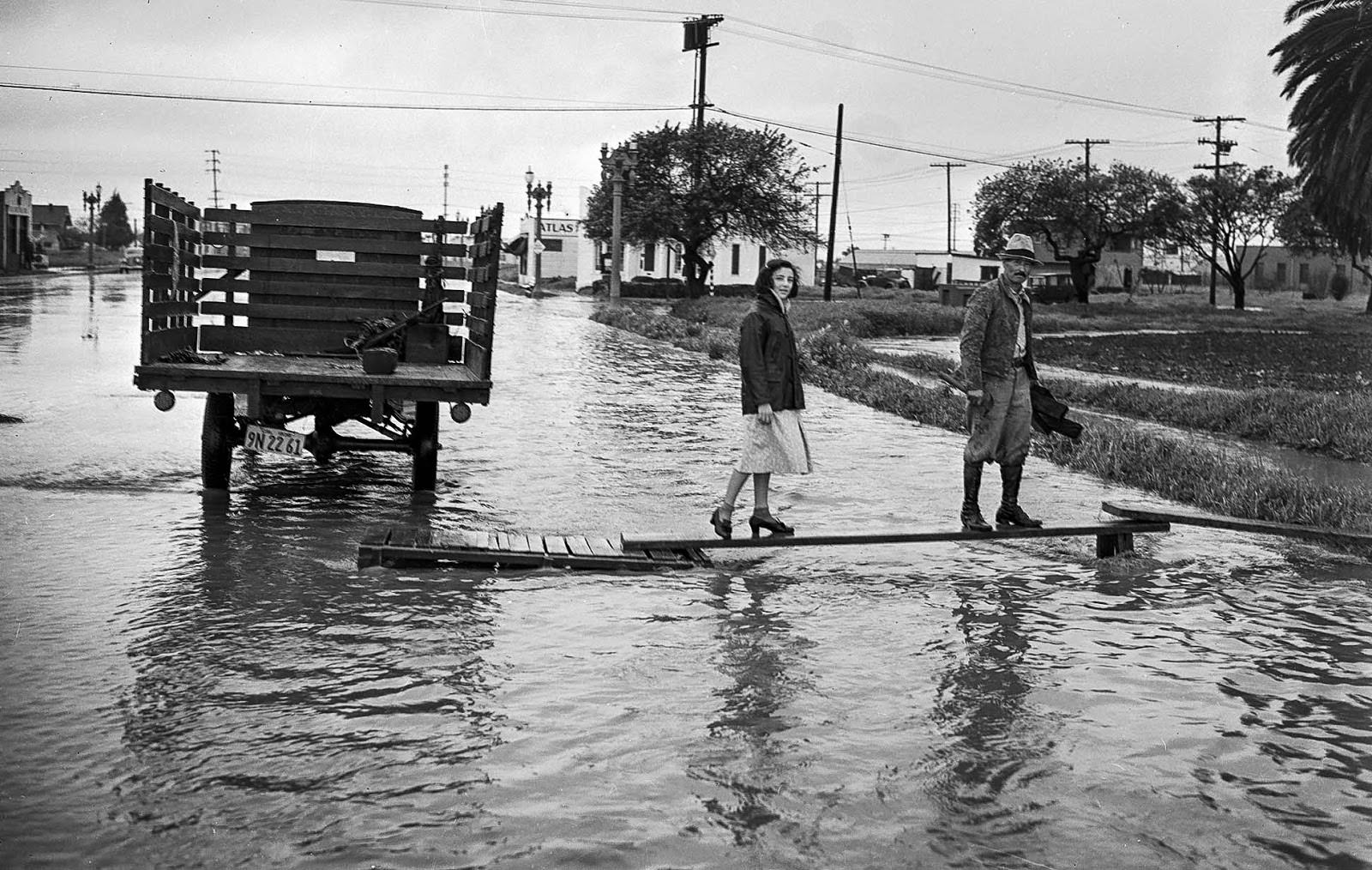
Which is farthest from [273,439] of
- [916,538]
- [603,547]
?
[916,538]

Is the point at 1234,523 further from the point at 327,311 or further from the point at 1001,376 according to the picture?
the point at 327,311

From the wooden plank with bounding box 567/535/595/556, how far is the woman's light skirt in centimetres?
116

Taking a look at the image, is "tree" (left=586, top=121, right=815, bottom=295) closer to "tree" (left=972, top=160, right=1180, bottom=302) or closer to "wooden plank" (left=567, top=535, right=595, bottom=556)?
"tree" (left=972, top=160, right=1180, bottom=302)

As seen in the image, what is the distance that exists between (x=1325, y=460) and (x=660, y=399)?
29.9ft

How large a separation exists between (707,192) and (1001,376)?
57121 mm

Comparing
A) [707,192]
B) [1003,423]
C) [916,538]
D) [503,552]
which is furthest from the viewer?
[707,192]

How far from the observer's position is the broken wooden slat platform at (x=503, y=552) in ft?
28.5

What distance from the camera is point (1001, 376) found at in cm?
960

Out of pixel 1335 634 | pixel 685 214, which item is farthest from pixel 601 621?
pixel 685 214

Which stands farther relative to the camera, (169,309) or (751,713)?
(169,309)

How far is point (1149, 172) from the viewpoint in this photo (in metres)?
86.4

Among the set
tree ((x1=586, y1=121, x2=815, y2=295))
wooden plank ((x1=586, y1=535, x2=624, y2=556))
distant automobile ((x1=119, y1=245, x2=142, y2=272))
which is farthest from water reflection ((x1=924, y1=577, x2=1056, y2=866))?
distant automobile ((x1=119, y1=245, x2=142, y2=272))

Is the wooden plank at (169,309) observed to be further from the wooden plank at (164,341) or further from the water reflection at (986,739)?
the water reflection at (986,739)

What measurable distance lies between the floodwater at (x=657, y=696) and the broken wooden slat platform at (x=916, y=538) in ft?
0.74
